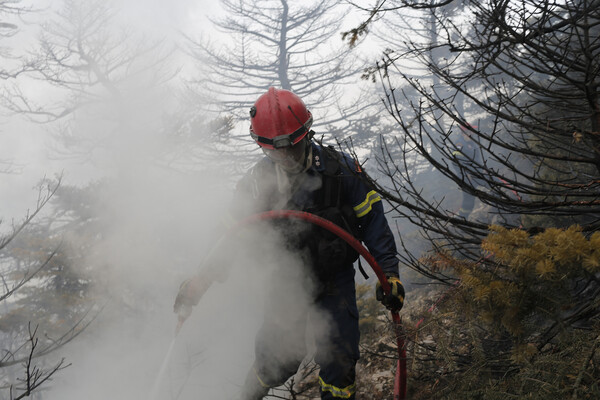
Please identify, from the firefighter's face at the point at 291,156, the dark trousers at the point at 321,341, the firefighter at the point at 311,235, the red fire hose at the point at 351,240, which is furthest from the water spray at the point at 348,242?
the firefighter's face at the point at 291,156

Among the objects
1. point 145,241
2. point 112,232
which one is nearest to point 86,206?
point 112,232

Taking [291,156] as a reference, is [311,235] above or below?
below

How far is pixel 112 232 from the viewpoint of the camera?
50.8ft

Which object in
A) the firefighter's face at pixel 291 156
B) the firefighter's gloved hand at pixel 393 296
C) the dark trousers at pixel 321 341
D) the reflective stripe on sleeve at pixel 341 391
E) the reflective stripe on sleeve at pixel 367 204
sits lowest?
the reflective stripe on sleeve at pixel 341 391

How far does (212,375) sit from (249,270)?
4637 mm

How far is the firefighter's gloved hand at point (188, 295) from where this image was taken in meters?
3.02

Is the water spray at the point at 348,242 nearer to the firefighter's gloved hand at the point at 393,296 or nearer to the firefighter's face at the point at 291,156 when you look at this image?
the firefighter's gloved hand at the point at 393,296

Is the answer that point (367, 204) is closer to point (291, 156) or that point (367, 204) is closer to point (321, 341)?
point (291, 156)

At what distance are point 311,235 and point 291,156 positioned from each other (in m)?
0.65

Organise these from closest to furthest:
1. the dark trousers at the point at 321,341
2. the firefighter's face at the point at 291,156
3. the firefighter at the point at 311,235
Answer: the dark trousers at the point at 321,341
the firefighter at the point at 311,235
the firefighter's face at the point at 291,156

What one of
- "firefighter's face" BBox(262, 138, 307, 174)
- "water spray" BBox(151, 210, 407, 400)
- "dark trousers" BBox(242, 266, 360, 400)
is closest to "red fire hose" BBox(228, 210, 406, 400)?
"water spray" BBox(151, 210, 407, 400)

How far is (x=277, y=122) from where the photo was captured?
3.12m

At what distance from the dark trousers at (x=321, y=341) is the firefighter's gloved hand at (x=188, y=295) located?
1.98ft

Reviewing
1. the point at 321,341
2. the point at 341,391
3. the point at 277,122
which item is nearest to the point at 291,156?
the point at 277,122
